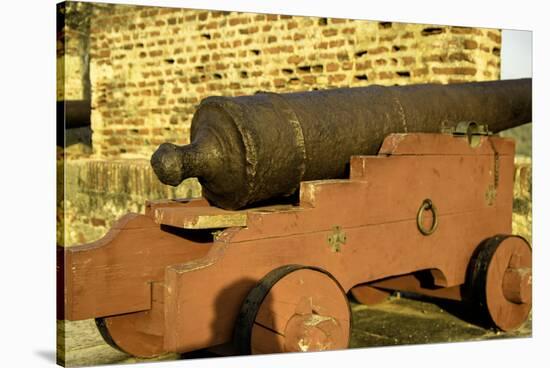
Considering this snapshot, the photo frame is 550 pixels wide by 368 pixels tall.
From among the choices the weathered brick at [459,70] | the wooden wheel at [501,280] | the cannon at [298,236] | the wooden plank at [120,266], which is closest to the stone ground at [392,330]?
the wooden wheel at [501,280]

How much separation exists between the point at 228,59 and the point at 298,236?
4.76 m

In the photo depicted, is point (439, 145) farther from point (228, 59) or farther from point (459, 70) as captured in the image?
point (228, 59)

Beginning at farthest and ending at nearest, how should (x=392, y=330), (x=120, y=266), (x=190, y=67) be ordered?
1. (x=190, y=67)
2. (x=392, y=330)
3. (x=120, y=266)

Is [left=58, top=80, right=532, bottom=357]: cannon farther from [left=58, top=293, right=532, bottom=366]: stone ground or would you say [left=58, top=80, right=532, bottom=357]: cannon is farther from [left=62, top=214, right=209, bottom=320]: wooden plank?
[left=58, top=293, right=532, bottom=366]: stone ground

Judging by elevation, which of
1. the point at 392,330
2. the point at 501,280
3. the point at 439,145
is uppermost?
the point at 439,145

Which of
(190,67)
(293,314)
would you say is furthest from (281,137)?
(190,67)

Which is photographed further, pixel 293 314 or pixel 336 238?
pixel 336 238

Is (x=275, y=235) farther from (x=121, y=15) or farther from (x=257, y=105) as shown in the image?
(x=121, y=15)

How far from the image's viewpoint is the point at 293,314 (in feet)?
12.7

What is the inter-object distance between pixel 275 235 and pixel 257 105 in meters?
0.65

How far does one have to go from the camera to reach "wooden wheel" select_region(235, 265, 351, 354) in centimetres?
373

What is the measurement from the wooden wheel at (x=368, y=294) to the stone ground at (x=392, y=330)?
0.06 m

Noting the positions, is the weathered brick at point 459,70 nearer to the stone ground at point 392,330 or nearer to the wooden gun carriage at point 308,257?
the wooden gun carriage at point 308,257

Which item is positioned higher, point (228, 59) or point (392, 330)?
point (228, 59)
